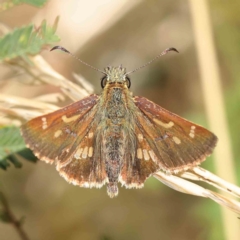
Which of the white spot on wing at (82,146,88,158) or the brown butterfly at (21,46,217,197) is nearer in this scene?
the brown butterfly at (21,46,217,197)

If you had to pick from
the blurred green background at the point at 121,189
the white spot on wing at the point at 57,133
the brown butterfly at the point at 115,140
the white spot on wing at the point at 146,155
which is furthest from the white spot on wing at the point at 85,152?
the blurred green background at the point at 121,189

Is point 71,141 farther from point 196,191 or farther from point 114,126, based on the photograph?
point 196,191

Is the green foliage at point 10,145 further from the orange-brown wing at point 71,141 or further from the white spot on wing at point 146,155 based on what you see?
the white spot on wing at point 146,155

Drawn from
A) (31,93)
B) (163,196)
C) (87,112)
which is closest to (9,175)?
(31,93)

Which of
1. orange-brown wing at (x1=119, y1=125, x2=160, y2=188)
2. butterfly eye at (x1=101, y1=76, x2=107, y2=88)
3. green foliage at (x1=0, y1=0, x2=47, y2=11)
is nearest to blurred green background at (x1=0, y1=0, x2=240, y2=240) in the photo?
butterfly eye at (x1=101, y1=76, x2=107, y2=88)

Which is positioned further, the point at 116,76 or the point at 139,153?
the point at 116,76

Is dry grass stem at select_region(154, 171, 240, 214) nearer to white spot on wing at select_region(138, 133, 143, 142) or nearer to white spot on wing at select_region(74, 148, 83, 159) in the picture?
white spot on wing at select_region(138, 133, 143, 142)

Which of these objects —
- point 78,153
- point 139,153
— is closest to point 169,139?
point 139,153
